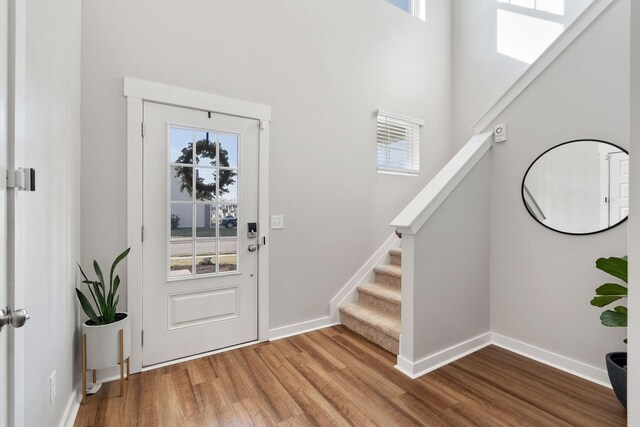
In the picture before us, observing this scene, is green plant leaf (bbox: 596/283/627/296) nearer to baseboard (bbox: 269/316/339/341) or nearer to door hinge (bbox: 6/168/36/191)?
baseboard (bbox: 269/316/339/341)

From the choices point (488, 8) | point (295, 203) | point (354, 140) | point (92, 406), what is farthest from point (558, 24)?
point (92, 406)

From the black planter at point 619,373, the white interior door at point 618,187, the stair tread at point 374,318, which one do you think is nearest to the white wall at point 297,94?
the stair tread at point 374,318

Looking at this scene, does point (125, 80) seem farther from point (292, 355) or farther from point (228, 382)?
point (292, 355)

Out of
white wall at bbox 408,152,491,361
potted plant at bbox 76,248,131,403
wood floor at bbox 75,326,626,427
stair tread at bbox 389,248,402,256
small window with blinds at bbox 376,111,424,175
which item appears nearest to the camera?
wood floor at bbox 75,326,626,427

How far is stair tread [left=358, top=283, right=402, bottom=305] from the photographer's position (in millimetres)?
2732

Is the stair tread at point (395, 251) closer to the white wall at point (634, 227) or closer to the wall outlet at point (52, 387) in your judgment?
the white wall at point (634, 227)

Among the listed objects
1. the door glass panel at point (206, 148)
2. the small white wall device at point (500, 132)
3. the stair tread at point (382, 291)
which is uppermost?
the small white wall device at point (500, 132)

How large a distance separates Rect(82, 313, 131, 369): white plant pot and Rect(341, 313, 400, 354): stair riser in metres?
1.88

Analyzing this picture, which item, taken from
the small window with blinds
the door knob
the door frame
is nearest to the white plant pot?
the door frame

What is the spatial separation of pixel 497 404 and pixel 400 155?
2658mm

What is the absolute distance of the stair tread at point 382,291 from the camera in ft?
8.96

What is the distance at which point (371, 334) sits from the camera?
2658 millimetres

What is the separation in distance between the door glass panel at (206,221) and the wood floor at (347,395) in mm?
986

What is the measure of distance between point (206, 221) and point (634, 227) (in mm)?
2425
